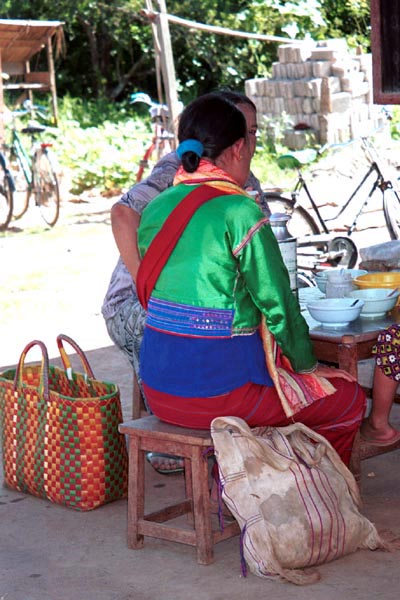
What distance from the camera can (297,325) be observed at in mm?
3553

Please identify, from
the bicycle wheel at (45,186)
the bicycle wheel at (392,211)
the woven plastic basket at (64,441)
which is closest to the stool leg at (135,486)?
the woven plastic basket at (64,441)

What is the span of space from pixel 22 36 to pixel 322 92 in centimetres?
514

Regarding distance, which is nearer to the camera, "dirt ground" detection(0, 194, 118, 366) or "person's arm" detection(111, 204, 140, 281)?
"person's arm" detection(111, 204, 140, 281)

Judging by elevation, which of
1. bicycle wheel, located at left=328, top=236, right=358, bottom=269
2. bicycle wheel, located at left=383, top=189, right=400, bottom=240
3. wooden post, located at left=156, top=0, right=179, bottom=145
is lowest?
bicycle wheel, located at left=328, top=236, right=358, bottom=269

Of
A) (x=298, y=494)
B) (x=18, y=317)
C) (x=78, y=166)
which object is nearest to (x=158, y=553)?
(x=298, y=494)

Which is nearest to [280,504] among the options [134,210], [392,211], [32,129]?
[134,210]

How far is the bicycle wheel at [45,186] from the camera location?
11992 millimetres

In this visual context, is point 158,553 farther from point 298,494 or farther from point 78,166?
point 78,166

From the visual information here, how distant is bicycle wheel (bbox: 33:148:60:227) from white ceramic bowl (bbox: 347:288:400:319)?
27.2 ft

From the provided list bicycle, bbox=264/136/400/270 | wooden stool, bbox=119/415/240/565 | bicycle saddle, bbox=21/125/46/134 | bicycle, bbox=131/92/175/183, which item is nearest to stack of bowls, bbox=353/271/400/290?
wooden stool, bbox=119/415/240/565

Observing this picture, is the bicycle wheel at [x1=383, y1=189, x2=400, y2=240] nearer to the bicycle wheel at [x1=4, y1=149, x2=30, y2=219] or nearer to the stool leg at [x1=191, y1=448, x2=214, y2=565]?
the bicycle wheel at [x1=4, y1=149, x2=30, y2=219]

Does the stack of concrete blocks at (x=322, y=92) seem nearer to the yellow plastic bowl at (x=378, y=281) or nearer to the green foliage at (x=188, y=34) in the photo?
the green foliage at (x=188, y=34)

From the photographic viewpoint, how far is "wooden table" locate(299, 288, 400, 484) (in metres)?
3.80

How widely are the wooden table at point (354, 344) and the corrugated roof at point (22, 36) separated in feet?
42.6
